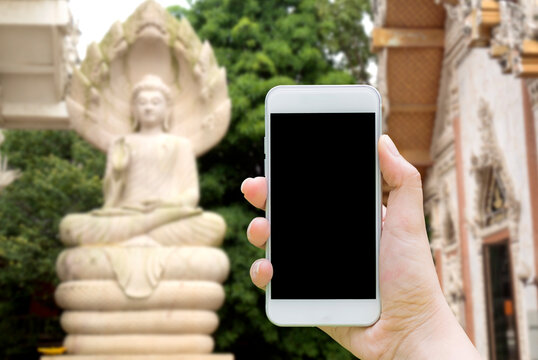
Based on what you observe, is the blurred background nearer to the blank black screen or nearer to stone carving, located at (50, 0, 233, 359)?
stone carving, located at (50, 0, 233, 359)

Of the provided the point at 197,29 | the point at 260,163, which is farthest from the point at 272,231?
the point at 197,29

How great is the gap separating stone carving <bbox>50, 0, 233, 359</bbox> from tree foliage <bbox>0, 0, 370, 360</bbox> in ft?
13.3

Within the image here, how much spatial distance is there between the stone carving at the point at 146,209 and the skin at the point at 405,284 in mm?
4670

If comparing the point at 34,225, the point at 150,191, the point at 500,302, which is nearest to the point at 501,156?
the point at 500,302

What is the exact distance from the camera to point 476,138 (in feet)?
26.7

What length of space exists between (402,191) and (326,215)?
0.18 m

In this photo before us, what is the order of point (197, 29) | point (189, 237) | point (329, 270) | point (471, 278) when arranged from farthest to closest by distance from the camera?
point (197, 29) → point (471, 278) → point (189, 237) → point (329, 270)

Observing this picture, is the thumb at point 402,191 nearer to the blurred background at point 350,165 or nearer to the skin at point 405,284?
the skin at point 405,284

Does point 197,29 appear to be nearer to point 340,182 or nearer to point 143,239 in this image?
point 143,239

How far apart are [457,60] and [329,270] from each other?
7.68 metres

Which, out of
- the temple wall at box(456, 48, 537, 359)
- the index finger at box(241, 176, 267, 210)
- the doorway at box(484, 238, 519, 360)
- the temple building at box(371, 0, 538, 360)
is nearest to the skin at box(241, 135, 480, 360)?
the index finger at box(241, 176, 267, 210)

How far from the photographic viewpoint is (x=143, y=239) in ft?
21.4

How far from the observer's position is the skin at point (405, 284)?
1.40 metres

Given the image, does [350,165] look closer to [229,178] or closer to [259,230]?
[259,230]
